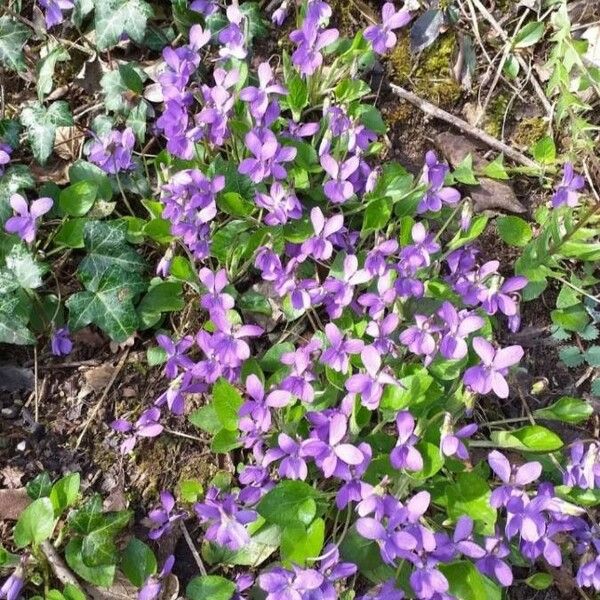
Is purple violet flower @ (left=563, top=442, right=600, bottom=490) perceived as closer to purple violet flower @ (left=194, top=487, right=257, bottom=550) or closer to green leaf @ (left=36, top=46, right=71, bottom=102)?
purple violet flower @ (left=194, top=487, right=257, bottom=550)

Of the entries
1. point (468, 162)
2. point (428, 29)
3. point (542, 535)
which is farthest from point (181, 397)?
point (428, 29)

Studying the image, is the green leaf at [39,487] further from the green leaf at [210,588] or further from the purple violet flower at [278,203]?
the purple violet flower at [278,203]

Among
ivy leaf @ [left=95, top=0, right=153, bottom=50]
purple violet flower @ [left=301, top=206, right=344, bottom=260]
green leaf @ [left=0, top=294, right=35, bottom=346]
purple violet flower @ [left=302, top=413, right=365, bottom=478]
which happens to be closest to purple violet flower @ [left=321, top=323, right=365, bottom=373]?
purple violet flower @ [left=302, top=413, right=365, bottom=478]

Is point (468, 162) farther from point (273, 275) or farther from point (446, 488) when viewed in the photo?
point (446, 488)

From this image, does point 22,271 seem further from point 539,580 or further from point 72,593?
point 539,580

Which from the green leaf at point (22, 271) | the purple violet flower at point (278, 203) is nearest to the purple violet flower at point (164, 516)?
the green leaf at point (22, 271)
